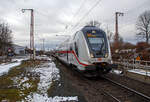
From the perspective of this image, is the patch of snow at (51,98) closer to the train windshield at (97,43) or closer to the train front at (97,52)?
the train front at (97,52)

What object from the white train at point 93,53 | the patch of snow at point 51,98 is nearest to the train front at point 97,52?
the white train at point 93,53

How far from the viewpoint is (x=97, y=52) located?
334 inches

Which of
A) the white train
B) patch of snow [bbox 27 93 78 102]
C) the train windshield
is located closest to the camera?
patch of snow [bbox 27 93 78 102]

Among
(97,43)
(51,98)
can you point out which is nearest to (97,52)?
(97,43)

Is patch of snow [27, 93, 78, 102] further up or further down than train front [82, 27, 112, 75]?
further down

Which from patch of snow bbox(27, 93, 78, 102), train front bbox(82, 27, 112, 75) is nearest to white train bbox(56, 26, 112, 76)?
train front bbox(82, 27, 112, 75)

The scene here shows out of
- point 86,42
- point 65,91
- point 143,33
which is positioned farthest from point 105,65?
point 143,33

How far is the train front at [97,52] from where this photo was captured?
8.19 m

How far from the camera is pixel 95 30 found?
925 centimetres

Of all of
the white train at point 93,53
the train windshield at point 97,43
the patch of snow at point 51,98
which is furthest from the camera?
the train windshield at point 97,43

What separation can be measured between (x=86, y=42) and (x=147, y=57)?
1364cm

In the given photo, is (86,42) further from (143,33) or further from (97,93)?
(143,33)

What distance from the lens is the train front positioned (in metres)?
8.19

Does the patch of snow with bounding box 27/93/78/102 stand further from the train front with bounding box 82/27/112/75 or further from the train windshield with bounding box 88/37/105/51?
the train windshield with bounding box 88/37/105/51
